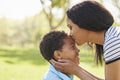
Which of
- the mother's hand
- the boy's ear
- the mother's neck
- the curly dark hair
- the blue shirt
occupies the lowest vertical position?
the blue shirt

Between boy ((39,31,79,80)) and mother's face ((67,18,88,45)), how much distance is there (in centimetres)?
6

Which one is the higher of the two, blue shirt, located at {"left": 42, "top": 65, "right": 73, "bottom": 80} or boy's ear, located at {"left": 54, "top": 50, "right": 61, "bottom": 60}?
boy's ear, located at {"left": 54, "top": 50, "right": 61, "bottom": 60}

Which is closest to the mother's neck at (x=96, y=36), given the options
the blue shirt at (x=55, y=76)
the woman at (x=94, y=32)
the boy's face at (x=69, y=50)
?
the woman at (x=94, y=32)

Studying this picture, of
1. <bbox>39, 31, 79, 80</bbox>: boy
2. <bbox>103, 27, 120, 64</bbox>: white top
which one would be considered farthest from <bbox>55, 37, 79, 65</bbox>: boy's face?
<bbox>103, 27, 120, 64</bbox>: white top

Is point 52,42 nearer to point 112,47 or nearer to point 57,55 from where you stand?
point 57,55

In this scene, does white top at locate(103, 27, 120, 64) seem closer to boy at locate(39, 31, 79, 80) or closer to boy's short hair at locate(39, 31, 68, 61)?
boy at locate(39, 31, 79, 80)

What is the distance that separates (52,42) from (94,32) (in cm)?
41

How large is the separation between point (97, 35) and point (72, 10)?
0.34 m

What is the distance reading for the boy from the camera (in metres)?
3.85

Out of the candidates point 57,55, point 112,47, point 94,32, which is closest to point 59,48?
point 57,55

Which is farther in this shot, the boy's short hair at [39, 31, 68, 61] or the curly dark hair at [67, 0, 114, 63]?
the boy's short hair at [39, 31, 68, 61]

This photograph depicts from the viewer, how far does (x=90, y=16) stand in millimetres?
3760

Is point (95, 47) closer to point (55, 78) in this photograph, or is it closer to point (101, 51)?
point (101, 51)

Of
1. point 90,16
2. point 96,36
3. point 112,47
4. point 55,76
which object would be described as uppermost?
point 90,16
